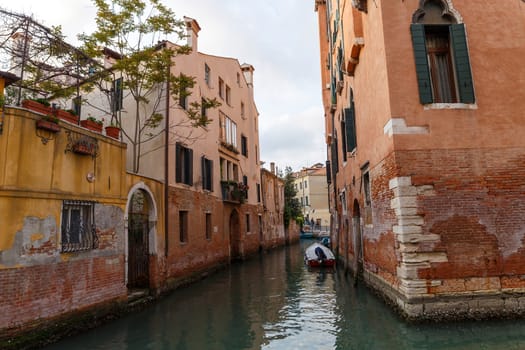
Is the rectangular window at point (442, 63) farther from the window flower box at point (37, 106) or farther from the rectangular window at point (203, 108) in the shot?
the window flower box at point (37, 106)

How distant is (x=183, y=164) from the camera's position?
40.8ft

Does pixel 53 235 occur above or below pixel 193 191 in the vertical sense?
below

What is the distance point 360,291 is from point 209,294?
4.29 m

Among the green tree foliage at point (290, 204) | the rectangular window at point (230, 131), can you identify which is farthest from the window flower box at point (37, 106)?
the green tree foliage at point (290, 204)

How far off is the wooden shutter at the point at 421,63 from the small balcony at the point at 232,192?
427 inches

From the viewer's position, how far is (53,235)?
6.53 meters

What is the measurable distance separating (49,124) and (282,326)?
5783 mm

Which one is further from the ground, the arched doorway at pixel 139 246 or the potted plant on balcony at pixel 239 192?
the potted plant on balcony at pixel 239 192

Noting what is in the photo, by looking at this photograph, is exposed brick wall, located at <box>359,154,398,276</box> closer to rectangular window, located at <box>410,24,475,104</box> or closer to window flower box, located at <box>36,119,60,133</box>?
rectangular window, located at <box>410,24,475,104</box>

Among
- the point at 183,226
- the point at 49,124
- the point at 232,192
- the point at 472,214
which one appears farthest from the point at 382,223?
the point at 232,192

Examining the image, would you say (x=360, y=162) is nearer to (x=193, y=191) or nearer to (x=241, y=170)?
(x=193, y=191)

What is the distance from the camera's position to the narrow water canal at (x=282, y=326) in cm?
588

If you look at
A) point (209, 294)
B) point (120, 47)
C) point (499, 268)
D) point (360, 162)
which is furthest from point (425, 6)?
point (209, 294)

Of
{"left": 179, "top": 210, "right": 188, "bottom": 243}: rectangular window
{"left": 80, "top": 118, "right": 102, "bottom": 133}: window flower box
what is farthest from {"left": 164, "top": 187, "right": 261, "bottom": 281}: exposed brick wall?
{"left": 80, "top": 118, "right": 102, "bottom": 133}: window flower box
